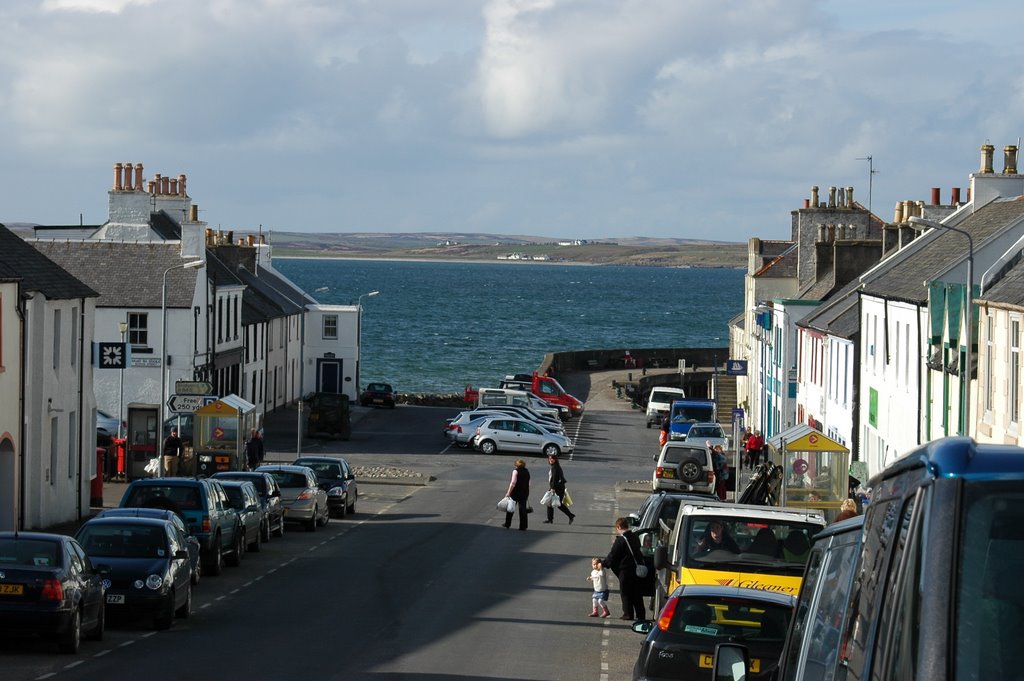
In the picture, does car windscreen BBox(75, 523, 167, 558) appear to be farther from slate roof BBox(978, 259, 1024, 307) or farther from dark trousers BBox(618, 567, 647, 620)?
slate roof BBox(978, 259, 1024, 307)

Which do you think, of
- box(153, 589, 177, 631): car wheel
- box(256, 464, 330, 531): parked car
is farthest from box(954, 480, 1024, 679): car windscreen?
box(256, 464, 330, 531): parked car

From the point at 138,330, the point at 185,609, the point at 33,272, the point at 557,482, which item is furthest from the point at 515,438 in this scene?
the point at 185,609

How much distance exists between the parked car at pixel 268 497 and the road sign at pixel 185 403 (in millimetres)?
8144

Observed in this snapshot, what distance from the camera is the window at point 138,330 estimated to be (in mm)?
52406

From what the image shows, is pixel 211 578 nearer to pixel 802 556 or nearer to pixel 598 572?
pixel 598 572

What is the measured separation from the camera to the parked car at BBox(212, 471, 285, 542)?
109 ft

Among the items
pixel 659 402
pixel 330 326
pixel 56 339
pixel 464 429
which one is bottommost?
pixel 464 429

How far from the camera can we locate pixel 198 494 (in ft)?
89.0

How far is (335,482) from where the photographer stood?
131ft

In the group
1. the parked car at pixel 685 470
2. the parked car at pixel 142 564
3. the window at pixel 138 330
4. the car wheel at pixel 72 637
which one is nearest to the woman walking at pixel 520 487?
the parked car at pixel 685 470

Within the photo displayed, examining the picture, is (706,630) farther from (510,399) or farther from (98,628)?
(510,399)

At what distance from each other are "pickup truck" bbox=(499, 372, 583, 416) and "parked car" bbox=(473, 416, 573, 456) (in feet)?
47.8

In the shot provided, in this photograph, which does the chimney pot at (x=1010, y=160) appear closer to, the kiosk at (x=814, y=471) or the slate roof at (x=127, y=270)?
the kiosk at (x=814, y=471)

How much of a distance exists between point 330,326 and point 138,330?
24.9 meters
